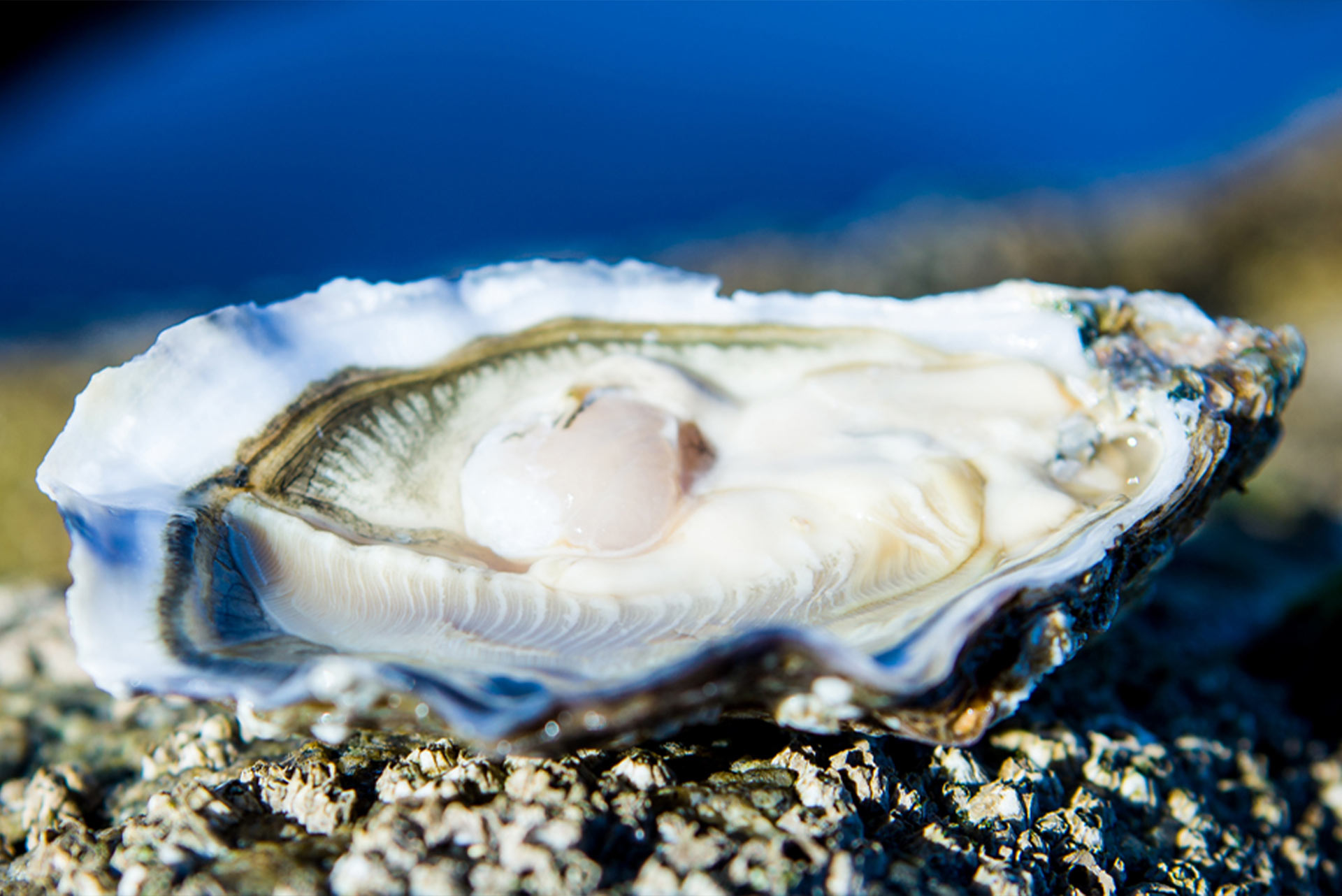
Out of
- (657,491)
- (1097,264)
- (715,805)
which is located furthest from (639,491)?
(1097,264)

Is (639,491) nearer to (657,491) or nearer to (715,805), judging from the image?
(657,491)

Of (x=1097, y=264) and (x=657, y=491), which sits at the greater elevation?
(x=657, y=491)

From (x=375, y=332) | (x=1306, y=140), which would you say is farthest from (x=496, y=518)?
(x=1306, y=140)

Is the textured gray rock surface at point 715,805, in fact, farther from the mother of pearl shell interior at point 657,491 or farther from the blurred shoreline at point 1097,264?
the blurred shoreline at point 1097,264

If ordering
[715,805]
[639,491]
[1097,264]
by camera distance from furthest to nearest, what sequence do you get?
[1097,264] < [639,491] < [715,805]

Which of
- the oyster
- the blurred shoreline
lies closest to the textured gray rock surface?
the oyster

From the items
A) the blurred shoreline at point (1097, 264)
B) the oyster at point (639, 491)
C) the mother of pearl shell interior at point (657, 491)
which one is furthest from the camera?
the blurred shoreline at point (1097, 264)

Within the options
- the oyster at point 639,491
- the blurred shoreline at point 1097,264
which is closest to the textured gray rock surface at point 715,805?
the oyster at point 639,491

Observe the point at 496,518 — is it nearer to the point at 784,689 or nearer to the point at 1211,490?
the point at 784,689
